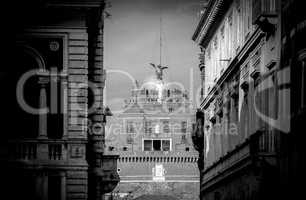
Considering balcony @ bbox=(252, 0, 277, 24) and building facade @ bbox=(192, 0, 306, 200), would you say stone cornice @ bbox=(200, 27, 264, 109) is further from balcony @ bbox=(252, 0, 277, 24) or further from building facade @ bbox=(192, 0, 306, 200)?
balcony @ bbox=(252, 0, 277, 24)

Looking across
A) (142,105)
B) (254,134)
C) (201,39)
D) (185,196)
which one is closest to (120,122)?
(142,105)

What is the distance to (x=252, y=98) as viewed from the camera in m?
32.8

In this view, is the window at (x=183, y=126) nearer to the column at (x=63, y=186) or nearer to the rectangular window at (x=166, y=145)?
the rectangular window at (x=166, y=145)

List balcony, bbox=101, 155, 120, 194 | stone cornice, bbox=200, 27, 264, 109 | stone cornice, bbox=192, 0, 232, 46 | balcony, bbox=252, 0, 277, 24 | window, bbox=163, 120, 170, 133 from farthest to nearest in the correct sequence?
window, bbox=163, 120, 170, 133, stone cornice, bbox=192, 0, 232, 46, balcony, bbox=101, 155, 120, 194, stone cornice, bbox=200, 27, 264, 109, balcony, bbox=252, 0, 277, 24

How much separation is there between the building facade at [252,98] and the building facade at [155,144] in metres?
48.6

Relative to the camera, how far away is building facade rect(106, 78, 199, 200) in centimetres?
9575

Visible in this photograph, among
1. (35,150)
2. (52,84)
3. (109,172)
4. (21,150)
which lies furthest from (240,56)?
(21,150)

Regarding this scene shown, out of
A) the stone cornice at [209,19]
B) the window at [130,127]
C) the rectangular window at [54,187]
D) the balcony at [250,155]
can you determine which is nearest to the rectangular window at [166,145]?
the window at [130,127]

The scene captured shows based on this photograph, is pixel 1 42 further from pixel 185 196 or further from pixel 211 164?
pixel 185 196

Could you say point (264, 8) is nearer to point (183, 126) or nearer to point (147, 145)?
point (183, 126)

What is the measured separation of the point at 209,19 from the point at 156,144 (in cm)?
6011

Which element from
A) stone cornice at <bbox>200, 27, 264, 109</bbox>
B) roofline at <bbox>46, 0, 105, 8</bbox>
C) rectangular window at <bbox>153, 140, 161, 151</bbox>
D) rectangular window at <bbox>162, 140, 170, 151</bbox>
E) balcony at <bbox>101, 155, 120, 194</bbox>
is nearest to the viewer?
roofline at <bbox>46, 0, 105, 8</bbox>

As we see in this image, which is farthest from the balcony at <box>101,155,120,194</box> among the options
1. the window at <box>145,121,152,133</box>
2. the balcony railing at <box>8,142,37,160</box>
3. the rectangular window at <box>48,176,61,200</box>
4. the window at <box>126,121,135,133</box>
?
the window at <box>145,121,152,133</box>

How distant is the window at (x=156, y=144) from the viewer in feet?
334
